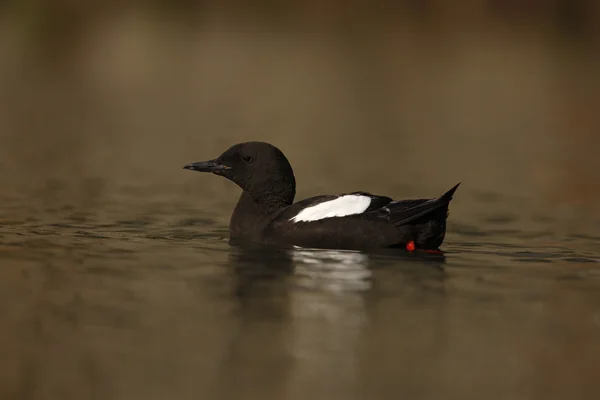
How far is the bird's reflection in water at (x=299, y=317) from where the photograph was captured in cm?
702

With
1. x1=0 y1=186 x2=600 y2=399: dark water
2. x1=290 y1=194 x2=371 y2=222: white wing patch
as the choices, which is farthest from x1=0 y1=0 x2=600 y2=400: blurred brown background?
x1=290 y1=194 x2=371 y2=222: white wing patch

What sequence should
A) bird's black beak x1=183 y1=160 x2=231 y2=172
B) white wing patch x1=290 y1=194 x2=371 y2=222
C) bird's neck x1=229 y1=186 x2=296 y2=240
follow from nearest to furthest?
white wing patch x1=290 y1=194 x2=371 y2=222
bird's neck x1=229 y1=186 x2=296 y2=240
bird's black beak x1=183 y1=160 x2=231 y2=172

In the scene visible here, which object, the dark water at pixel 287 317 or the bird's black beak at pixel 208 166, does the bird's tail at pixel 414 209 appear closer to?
the dark water at pixel 287 317

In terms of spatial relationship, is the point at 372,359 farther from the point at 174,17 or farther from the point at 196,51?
the point at 174,17

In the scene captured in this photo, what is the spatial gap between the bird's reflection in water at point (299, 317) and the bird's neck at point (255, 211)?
17.1 inches

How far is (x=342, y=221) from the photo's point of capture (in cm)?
1078

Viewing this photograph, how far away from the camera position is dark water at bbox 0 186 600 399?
6953 millimetres

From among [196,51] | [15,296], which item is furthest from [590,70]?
[15,296]

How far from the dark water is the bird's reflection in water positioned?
15 millimetres

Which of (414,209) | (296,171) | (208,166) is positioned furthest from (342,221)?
(296,171)

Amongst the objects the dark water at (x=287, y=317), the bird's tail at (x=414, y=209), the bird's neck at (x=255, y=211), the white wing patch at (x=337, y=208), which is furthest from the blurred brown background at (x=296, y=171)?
the white wing patch at (x=337, y=208)

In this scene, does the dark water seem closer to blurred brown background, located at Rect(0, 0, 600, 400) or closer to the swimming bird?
blurred brown background, located at Rect(0, 0, 600, 400)

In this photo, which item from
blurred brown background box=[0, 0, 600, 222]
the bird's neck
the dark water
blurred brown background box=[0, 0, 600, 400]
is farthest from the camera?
blurred brown background box=[0, 0, 600, 222]

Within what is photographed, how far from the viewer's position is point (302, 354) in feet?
24.4
